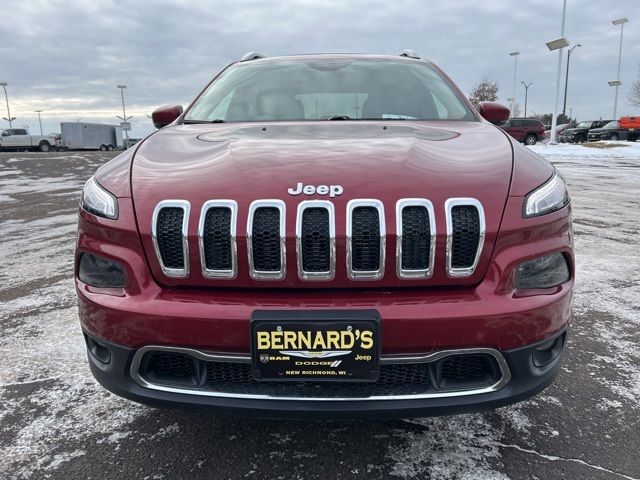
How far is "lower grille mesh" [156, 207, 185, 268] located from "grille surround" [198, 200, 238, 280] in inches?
3.0

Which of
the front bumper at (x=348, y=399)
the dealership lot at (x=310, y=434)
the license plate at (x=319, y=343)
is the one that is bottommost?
the dealership lot at (x=310, y=434)

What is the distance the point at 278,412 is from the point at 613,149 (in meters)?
27.5

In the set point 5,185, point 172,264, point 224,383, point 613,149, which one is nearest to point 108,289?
point 172,264

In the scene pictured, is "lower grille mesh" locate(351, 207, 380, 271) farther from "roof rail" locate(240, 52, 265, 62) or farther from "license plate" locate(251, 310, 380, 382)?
"roof rail" locate(240, 52, 265, 62)

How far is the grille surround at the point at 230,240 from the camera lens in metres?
1.62

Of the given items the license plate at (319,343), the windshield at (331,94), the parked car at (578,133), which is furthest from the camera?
the parked car at (578,133)

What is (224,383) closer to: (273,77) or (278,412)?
(278,412)

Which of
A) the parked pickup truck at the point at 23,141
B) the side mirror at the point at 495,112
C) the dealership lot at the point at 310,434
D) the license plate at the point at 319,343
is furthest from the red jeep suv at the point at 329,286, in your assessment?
the parked pickup truck at the point at 23,141

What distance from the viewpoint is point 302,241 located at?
5.28 ft

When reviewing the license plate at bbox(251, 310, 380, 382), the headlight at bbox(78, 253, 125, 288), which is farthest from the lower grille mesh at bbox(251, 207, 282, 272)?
the headlight at bbox(78, 253, 125, 288)

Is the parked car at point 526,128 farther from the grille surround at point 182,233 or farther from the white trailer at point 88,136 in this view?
the white trailer at point 88,136

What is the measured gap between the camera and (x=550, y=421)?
2.14 metres

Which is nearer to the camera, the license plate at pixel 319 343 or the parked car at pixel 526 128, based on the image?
the license plate at pixel 319 343

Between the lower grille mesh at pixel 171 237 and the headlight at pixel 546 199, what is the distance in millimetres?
1156
